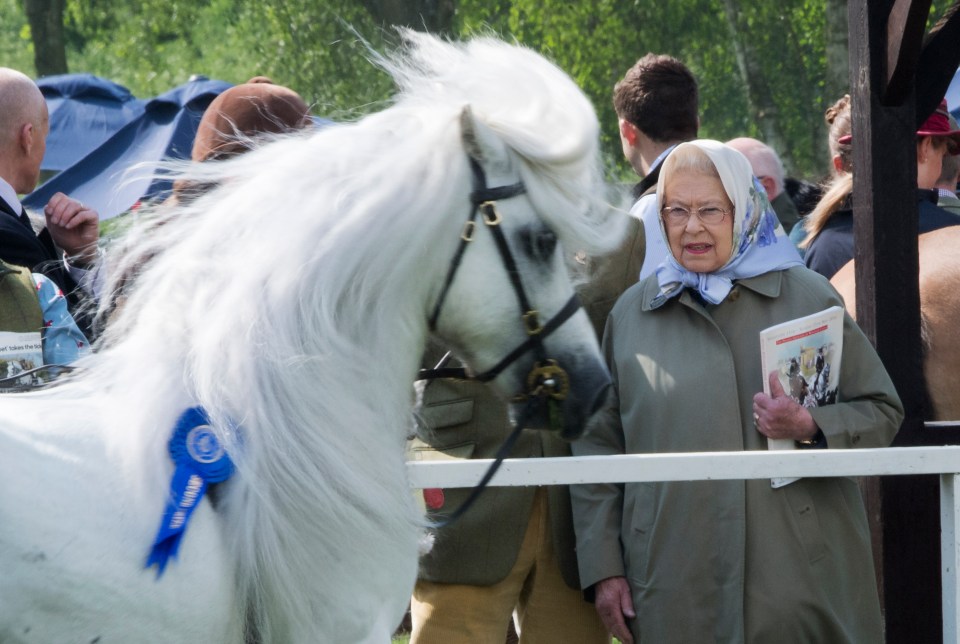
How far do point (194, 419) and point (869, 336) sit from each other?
2.37 m

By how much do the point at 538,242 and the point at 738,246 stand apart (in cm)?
85

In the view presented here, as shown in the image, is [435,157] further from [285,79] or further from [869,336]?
[285,79]

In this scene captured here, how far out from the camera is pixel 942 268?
4094 mm

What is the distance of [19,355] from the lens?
294cm

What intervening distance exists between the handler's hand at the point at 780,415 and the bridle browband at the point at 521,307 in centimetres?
68

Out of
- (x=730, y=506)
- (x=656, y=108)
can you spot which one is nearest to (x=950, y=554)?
(x=730, y=506)

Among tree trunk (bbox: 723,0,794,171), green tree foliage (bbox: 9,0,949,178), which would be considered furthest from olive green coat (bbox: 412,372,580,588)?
tree trunk (bbox: 723,0,794,171)

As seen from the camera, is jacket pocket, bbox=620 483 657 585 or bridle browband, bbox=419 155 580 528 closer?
bridle browband, bbox=419 155 580 528

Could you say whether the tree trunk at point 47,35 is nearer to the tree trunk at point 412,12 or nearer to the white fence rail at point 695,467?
the tree trunk at point 412,12

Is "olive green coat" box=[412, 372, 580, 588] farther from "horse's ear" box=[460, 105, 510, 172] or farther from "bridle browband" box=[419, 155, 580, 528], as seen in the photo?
"horse's ear" box=[460, 105, 510, 172]

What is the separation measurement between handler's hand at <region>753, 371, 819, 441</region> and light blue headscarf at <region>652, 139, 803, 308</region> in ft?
0.91

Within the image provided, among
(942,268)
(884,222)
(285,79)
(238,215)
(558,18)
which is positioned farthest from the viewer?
(285,79)

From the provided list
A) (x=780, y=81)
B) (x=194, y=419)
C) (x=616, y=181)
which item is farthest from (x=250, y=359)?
(x=780, y=81)

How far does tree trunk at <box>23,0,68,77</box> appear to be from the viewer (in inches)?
693
